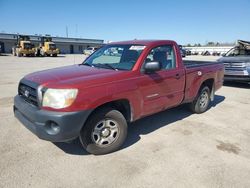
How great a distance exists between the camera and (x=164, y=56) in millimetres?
4570

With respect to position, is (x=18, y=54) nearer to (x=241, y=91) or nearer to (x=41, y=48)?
(x=41, y=48)

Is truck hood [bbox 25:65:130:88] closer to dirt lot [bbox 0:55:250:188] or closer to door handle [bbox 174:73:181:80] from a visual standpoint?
dirt lot [bbox 0:55:250:188]

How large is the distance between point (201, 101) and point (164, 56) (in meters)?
1.99

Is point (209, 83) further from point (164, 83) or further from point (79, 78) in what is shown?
point (79, 78)

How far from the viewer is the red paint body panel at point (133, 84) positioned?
3.13 meters

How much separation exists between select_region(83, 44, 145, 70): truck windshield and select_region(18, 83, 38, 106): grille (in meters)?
1.36

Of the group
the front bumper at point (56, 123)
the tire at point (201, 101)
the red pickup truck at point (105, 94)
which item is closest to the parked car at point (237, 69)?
the tire at point (201, 101)

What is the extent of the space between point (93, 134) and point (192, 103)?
10.4 feet

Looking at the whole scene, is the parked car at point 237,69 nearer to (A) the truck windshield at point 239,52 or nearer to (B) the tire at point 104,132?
(A) the truck windshield at point 239,52

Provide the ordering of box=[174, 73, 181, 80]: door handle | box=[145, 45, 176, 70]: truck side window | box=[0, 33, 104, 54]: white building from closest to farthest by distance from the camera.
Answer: box=[145, 45, 176, 70]: truck side window
box=[174, 73, 181, 80]: door handle
box=[0, 33, 104, 54]: white building

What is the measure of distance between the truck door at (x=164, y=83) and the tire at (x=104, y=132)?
67 centimetres

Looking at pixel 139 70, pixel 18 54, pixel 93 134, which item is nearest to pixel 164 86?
pixel 139 70

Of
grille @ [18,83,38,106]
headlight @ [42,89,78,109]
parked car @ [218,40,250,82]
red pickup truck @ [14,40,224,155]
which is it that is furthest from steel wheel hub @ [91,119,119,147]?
parked car @ [218,40,250,82]

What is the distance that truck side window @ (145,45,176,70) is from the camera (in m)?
4.32
